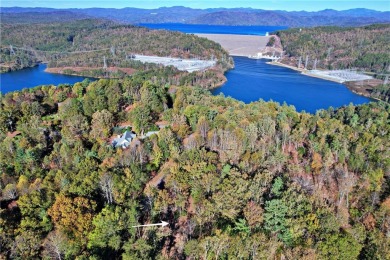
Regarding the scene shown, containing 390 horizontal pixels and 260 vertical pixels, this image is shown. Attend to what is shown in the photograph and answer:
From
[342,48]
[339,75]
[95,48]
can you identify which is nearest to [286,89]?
[339,75]

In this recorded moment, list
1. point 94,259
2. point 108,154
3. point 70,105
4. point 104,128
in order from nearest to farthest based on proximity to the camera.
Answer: point 94,259
point 108,154
point 104,128
point 70,105

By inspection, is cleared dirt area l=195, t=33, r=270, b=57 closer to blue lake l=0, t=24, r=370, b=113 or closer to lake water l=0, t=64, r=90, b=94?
blue lake l=0, t=24, r=370, b=113

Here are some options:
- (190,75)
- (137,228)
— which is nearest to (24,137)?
(137,228)

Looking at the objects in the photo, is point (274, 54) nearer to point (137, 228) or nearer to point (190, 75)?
point (190, 75)

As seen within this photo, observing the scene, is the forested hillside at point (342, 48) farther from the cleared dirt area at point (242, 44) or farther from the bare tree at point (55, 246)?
the bare tree at point (55, 246)

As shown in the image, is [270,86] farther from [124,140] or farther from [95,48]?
[95,48]

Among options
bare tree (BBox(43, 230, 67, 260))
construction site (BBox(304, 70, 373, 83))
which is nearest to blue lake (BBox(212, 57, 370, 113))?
construction site (BBox(304, 70, 373, 83))
